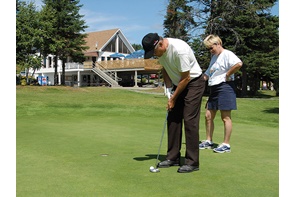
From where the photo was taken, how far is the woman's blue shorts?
555 centimetres

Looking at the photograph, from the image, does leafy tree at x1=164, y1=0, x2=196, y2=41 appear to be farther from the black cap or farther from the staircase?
the black cap

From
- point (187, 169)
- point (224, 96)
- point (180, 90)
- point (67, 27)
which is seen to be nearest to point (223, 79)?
point (224, 96)

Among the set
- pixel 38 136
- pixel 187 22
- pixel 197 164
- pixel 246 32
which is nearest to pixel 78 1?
pixel 187 22

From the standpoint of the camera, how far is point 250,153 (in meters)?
5.24

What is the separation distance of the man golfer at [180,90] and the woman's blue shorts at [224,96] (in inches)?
40.4

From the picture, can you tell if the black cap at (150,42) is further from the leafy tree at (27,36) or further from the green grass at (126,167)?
the leafy tree at (27,36)

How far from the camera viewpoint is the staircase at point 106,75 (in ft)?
143

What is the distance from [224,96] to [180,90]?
58.2 inches

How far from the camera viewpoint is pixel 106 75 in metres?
44.8

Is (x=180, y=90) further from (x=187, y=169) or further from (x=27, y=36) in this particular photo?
(x=27, y=36)

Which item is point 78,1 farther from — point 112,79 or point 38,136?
point 38,136

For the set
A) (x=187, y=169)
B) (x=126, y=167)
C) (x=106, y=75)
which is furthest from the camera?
(x=106, y=75)

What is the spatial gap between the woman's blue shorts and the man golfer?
1.03 metres
